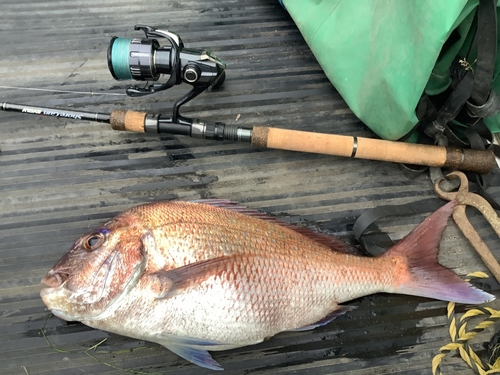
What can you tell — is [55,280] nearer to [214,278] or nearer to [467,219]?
[214,278]

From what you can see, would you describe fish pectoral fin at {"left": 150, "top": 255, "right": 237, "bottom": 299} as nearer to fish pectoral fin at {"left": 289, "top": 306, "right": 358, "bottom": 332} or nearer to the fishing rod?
fish pectoral fin at {"left": 289, "top": 306, "right": 358, "bottom": 332}

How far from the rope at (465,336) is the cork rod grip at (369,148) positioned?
0.71 m

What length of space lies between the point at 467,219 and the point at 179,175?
5.08 feet

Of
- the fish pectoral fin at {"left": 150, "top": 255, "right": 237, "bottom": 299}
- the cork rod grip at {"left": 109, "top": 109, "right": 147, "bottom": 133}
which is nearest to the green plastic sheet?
the cork rod grip at {"left": 109, "top": 109, "right": 147, "bottom": 133}

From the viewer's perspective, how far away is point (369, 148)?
2.02m

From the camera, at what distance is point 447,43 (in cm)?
181

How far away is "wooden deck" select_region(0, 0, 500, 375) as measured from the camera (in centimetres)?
184

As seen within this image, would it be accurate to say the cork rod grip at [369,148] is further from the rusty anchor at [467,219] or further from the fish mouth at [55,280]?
the fish mouth at [55,280]

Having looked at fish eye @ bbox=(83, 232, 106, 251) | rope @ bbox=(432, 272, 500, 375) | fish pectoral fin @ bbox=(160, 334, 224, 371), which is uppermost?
fish eye @ bbox=(83, 232, 106, 251)

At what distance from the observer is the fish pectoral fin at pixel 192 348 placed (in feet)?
5.26

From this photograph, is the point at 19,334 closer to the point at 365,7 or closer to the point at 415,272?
the point at 415,272

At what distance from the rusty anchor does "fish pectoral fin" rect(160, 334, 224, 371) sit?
1.39 m

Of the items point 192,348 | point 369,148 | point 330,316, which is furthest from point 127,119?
point 330,316

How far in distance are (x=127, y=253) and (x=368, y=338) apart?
1.22m
